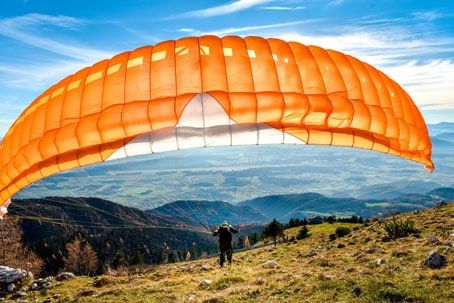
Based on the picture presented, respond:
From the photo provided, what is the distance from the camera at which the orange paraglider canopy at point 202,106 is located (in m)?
9.01

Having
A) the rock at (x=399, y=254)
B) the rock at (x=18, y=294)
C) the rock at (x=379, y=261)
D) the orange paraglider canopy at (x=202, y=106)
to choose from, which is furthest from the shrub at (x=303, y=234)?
the orange paraglider canopy at (x=202, y=106)

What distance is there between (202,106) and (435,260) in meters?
8.03

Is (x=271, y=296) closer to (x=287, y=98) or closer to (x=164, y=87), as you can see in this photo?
A: (x=287, y=98)

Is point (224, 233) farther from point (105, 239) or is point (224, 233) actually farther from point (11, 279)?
point (105, 239)

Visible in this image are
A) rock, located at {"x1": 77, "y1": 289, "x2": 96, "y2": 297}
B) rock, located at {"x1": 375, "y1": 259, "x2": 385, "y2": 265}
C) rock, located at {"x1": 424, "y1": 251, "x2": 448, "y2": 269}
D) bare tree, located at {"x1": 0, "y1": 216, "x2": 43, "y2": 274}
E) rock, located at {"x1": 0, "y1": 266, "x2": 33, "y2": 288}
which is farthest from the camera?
bare tree, located at {"x1": 0, "y1": 216, "x2": 43, "y2": 274}

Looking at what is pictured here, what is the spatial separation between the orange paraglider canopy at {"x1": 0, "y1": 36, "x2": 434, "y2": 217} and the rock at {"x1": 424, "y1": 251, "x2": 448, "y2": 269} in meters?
3.67

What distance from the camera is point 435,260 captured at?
1204cm

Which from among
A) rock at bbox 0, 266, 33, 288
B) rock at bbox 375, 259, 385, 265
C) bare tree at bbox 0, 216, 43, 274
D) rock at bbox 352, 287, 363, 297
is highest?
rock at bbox 352, 287, 363, 297

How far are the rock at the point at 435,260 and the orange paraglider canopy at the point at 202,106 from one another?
3672 mm

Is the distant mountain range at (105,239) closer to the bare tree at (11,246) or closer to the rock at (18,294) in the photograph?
the bare tree at (11,246)

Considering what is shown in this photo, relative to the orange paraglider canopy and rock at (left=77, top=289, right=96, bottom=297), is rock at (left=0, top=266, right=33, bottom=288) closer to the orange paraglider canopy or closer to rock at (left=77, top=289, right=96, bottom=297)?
rock at (left=77, top=289, right=96, bottom=297)

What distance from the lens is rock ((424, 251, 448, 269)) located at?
11.9 metres

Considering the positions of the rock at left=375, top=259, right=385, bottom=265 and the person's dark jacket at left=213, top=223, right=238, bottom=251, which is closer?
the rock at left=375, top=259, right=385, bottom=265

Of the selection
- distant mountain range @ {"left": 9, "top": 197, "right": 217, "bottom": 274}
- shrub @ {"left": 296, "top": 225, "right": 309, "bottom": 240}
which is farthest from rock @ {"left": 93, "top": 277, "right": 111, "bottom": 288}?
distant mountain range @ {"left": 9, "top": 197, "right": 217, "bottom": 274}
